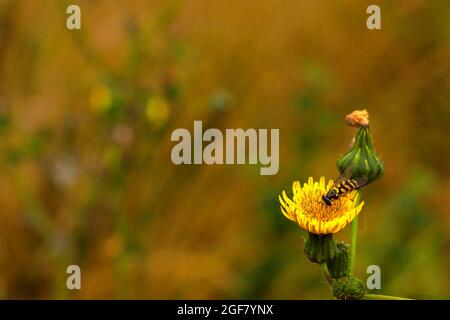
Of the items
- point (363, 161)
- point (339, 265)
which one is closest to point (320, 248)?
point (339, 265)

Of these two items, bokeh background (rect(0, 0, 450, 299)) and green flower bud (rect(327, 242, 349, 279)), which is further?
bokeh background (rect(0, 0, 450, 299))

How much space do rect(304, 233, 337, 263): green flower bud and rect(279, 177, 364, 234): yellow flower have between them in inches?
1.0

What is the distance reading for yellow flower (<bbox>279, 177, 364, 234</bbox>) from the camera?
92 cm

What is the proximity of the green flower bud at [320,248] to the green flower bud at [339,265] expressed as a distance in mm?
10

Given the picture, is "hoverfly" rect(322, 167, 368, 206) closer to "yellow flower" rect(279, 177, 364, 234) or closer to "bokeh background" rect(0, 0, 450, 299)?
"yellow flower" rect(279, 177, 364, 234)

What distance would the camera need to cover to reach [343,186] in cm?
95

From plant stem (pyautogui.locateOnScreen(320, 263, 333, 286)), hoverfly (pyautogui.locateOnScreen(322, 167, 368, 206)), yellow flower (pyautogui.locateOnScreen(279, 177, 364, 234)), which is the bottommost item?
plant stem (pyautogui.locateOnScreen(320, 263, 333, 286))

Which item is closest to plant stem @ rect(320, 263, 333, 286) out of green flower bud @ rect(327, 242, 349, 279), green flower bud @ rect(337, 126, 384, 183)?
green flower bud @ rect(327, 242, 349, 279)

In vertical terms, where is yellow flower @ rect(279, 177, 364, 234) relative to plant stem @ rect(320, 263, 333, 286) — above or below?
above

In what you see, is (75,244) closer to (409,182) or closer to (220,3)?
(409,182)

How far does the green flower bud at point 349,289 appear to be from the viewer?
0.92 meters

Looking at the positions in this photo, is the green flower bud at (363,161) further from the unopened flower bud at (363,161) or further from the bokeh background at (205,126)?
the bokeh background at (205,126)
